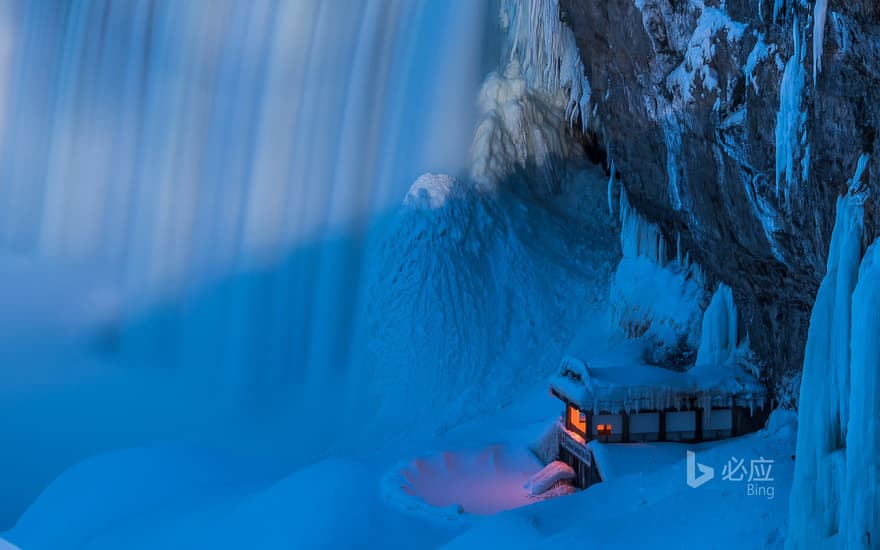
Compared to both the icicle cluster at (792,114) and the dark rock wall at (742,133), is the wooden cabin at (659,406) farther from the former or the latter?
the icicle cluster at (792,114)

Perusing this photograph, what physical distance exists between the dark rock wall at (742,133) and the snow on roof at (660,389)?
0.43 metres

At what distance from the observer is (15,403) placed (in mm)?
22469

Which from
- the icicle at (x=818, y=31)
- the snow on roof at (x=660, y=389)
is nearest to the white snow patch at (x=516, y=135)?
the snow on roof at (x=660, y=389)

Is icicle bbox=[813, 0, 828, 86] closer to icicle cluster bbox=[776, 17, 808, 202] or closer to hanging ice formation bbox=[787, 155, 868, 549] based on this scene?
icicle cluster bbox=[776, 17, 808, 202]

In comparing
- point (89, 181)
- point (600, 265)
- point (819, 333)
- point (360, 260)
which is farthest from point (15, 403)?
point (819, 333)

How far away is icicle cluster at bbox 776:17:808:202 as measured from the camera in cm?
761

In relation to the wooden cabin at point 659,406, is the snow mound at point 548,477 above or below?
below

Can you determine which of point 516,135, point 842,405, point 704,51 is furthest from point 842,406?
point 516,135

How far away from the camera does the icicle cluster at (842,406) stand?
5508mm

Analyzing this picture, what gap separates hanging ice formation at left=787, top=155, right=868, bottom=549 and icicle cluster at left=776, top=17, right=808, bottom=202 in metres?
1.39

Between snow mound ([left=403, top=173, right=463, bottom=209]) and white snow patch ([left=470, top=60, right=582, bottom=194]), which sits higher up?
white snow patch ([left=470, top=60, right=582, bottom=194])

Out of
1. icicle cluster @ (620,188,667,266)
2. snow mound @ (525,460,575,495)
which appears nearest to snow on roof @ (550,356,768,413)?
snow mound @ (525,460,575,495)

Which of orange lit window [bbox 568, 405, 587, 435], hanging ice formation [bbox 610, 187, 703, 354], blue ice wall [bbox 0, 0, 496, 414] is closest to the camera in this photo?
orange lit window [bbox 568, 405, 587, 435]

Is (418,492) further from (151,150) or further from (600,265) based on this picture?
(151,150)
